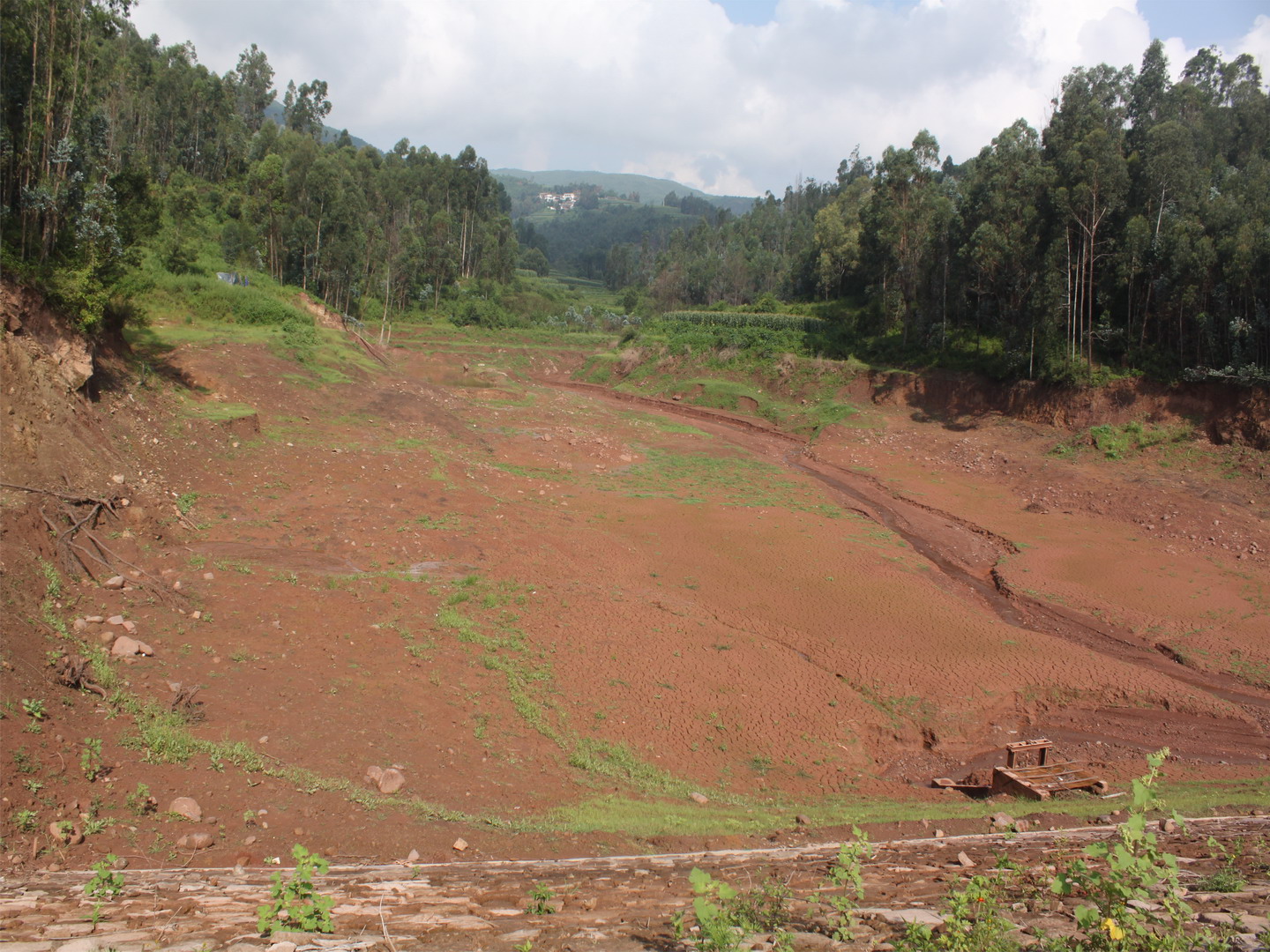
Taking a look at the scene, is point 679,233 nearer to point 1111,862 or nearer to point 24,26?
point 24,26

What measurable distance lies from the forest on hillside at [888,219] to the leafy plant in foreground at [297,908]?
52.2 ft

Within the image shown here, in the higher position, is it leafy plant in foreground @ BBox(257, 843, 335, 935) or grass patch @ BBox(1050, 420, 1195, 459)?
grass patch @ BBox(1050, 420, 1195, 459)

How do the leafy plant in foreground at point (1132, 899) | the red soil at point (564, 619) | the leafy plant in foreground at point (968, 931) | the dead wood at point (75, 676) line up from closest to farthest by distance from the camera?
the leafy plant in foreground at point (1132, 899)
the leafy plant in foreground at point (968, 931)
the dead wood at point (75, 676)
the red soil at point (564, 619)

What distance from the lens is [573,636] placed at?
12.7 meters

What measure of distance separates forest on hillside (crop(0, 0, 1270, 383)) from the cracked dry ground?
484 centimetres

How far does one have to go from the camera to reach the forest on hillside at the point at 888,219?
1688 cm

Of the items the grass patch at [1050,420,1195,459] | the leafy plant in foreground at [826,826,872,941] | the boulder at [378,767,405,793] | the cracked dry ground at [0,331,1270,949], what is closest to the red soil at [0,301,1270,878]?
the cracked dry ground at [0,331,1270,949]

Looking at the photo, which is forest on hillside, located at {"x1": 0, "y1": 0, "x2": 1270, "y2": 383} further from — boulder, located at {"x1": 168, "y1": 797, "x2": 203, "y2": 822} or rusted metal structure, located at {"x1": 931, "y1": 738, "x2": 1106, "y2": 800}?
rusted metal structure, located at {"x1": 931, "y1": 738, "x2": 1106, "y2": 800}

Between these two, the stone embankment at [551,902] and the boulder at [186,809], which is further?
the boulder at [186,809]

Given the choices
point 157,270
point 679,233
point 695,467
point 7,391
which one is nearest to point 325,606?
point 7,391

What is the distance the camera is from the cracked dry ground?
25.8 ft

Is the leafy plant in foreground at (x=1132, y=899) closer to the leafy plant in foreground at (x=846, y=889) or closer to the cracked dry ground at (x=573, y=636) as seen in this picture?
the leafy plant in foreground at (x=846, y=889)

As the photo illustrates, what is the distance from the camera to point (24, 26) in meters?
15.7

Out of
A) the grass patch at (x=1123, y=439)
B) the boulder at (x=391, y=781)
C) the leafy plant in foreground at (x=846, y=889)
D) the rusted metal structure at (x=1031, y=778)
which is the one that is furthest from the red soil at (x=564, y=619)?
the leafy plant in foreground at (x=846, y=889)
